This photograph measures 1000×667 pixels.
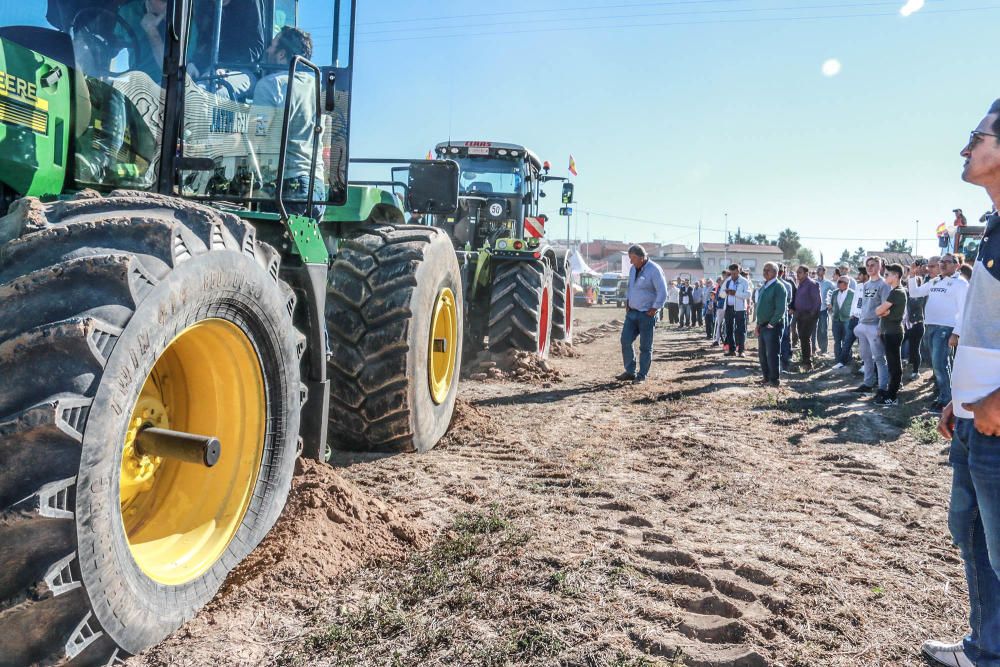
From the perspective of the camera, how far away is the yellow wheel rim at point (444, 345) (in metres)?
5.63

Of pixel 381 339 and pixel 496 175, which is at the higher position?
pixel 496 175

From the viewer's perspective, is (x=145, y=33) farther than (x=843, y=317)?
No

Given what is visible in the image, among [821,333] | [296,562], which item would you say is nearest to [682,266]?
[821,333]

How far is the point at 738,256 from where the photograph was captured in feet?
290

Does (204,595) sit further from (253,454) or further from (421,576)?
(421,576)

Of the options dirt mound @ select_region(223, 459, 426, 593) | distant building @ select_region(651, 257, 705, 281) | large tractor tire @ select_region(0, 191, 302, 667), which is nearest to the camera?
large tractor tire @ select_region(0, 191, 302, 667)

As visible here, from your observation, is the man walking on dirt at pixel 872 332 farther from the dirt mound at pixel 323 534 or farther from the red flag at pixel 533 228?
the dirt mound at pixel 323 534

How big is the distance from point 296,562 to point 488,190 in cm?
1003

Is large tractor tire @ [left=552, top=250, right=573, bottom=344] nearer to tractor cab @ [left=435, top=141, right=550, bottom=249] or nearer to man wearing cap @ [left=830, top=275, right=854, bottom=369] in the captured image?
tractor cab @ [left=435, top=141, right=550, bottom=249]

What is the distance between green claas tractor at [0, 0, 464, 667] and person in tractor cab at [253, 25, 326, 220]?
0.01m

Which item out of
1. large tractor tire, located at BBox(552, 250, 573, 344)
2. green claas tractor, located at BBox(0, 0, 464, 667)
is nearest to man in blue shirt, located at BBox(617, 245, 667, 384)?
large tractor tire, located at BBox(552, 250, 573, 344)

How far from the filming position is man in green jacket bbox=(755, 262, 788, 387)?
10.5 metres

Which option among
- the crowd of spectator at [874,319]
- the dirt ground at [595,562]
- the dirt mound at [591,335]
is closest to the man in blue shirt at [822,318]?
the crowd of spectator at [874,319]

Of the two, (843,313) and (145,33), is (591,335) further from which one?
(145,33)
